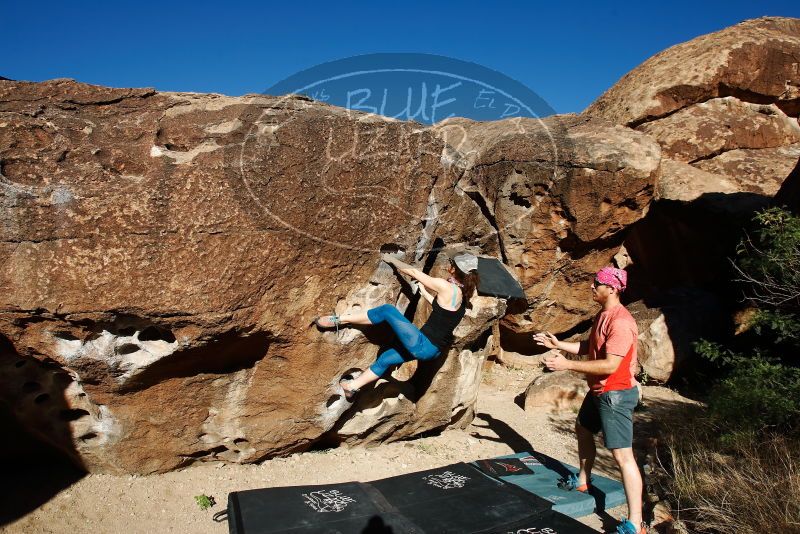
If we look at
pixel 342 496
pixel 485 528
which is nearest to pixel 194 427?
pixel 342 496

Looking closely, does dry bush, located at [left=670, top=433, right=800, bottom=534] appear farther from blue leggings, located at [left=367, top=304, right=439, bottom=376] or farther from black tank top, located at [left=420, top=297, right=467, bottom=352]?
blue leggings, located at [left=367, top=304, right=439, bottom=376]

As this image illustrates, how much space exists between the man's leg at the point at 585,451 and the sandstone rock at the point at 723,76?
6700mm

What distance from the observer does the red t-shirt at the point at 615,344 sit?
3252 mm

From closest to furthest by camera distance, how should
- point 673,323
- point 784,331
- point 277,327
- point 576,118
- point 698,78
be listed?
1. point 277,327
2. point 784,331
3. point 673,323
4. point 576,118
5. point 698,78

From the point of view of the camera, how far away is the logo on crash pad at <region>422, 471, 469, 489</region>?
3.87 meters

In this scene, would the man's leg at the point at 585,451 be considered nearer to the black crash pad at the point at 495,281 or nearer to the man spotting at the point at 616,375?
the man spotting at the point at 616,375

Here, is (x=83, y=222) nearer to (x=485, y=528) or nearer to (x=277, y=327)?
(x=277, y=327)

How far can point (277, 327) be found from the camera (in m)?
3.86

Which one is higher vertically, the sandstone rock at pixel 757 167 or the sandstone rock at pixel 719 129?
the sandstone rock at pixel 719 129

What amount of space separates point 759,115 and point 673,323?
14.3 ft

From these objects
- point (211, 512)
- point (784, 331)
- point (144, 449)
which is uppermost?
point (784, 331)

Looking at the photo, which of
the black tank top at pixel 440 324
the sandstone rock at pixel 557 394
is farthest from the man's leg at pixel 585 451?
the sandstone rock at pixel 557 394

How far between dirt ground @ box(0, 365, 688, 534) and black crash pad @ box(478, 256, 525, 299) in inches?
52.2

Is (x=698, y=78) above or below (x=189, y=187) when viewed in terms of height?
above
